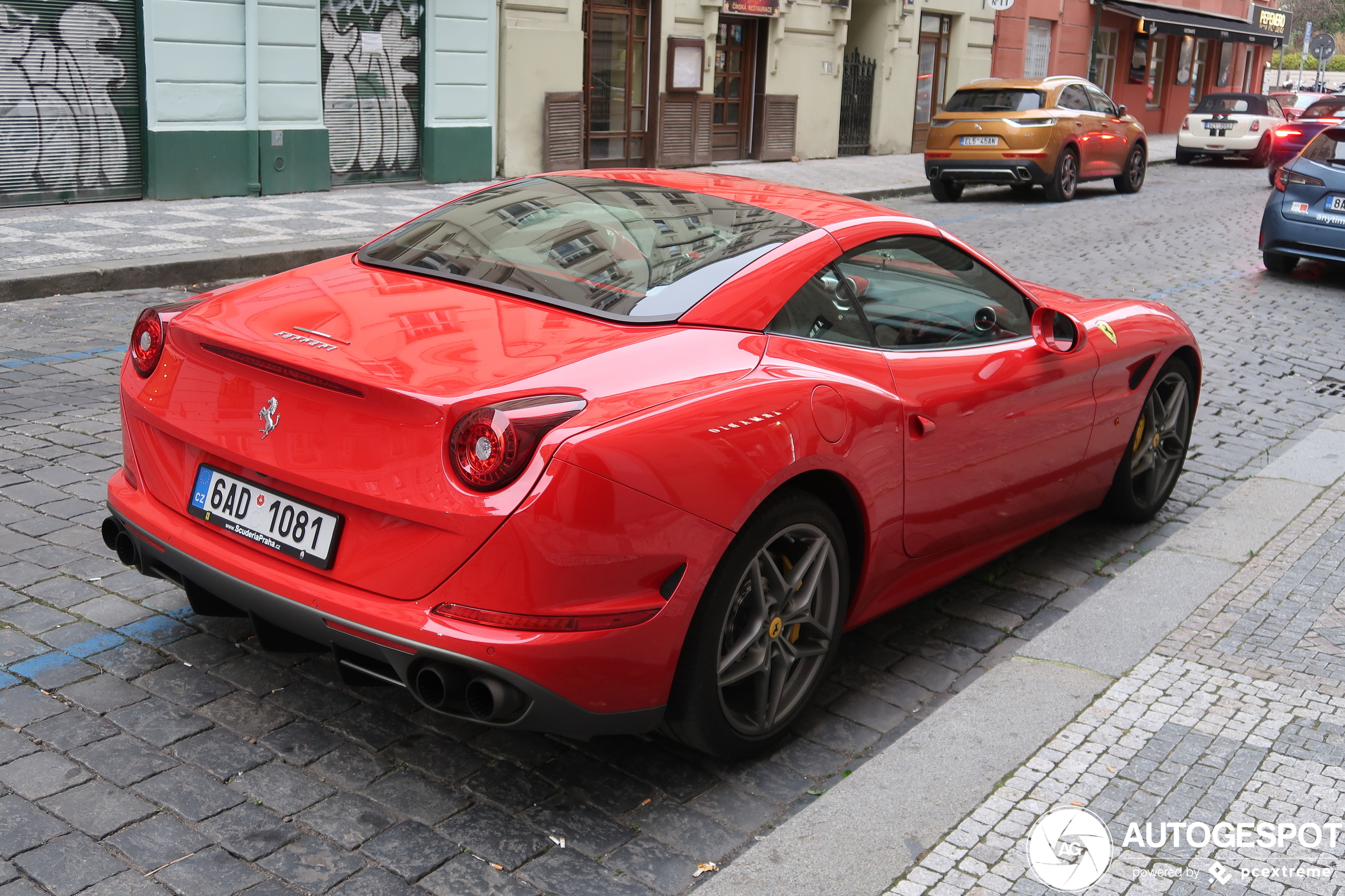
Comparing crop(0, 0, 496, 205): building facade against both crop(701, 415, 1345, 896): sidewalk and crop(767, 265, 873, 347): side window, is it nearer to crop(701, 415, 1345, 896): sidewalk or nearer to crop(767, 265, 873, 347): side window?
crop(767, 265, 873, 347): side window

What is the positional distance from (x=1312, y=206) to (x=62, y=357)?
34.5 feet

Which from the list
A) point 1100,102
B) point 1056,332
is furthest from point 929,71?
point 1056,332

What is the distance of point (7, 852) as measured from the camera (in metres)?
2.75

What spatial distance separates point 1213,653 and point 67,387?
5335 mm

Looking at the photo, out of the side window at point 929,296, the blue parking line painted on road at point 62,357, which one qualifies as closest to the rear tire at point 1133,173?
the blue parking line painted on road at point 62,357

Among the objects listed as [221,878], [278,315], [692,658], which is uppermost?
[278,315]

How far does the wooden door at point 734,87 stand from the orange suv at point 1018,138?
4.08 m

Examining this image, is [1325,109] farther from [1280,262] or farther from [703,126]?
[1280,262]

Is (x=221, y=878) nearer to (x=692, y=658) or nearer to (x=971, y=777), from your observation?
(x=692, y=658)

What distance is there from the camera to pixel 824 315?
3.69m

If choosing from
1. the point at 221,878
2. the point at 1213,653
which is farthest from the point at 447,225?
the point at 1213,653

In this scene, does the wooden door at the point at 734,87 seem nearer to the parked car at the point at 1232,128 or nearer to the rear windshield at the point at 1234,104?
the parked car at the point at 1232,128

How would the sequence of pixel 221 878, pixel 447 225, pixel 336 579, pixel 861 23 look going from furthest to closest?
pixel 861 23 → pixel 447 225 → pixel 336 579 → pixel 221 878

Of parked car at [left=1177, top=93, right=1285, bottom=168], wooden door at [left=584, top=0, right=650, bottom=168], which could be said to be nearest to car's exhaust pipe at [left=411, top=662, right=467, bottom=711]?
wooden door at [left=584, top=0, right=650, bottom=168]
